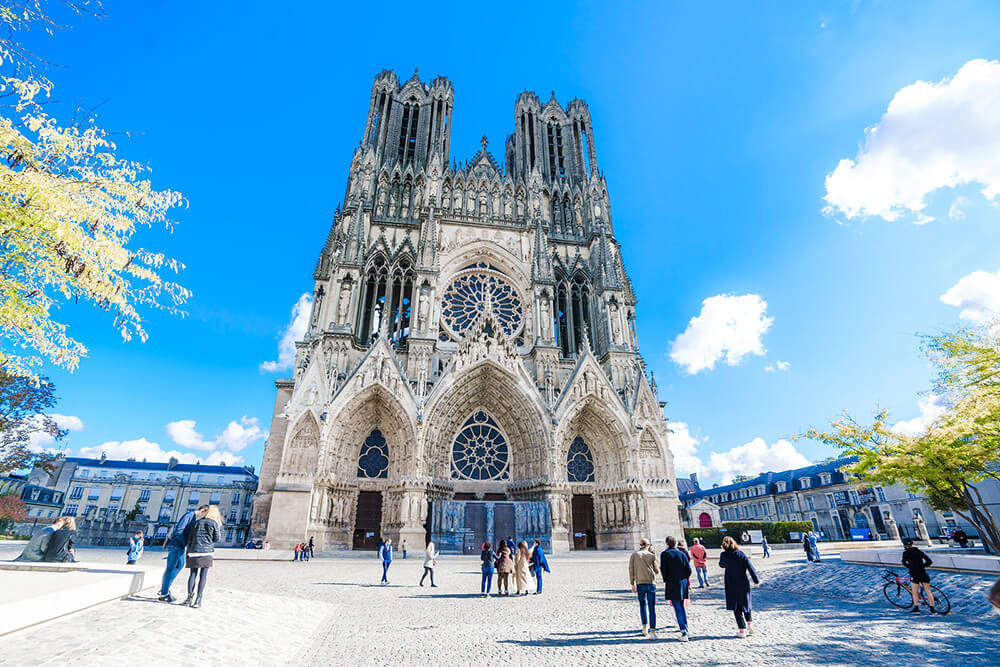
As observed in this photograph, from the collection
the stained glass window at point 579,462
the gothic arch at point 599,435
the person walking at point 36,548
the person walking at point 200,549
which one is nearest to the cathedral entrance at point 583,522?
the stained glass window at point 579,462

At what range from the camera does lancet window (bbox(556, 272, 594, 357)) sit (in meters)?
25.7

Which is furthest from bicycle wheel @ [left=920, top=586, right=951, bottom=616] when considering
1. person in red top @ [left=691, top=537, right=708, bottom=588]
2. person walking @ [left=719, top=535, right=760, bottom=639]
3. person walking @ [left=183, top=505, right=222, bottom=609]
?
person walking @ [left=183, top=505, right=222, bottom=609]

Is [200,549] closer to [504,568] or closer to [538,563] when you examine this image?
[504,568]

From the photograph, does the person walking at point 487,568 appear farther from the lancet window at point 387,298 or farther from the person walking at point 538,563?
the lancet window at point 387,298

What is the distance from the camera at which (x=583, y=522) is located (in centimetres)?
2183

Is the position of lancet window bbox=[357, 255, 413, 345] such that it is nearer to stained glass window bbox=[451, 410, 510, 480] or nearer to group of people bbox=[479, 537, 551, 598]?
stained glass window bbox=[451, 410, 510, 480]

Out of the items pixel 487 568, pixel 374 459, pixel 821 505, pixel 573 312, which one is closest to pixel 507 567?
pixel 487 568

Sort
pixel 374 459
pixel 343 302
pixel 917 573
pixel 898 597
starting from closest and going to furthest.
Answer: pixel 917 573 → pixel 898 597 → pixel 374 459 → pixel 343 302

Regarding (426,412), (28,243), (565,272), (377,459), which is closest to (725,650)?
(28,243)

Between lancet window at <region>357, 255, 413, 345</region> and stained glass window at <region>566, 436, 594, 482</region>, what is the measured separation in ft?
33.7

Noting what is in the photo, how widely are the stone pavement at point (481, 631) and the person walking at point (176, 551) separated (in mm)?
348

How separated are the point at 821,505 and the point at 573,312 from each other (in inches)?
1317

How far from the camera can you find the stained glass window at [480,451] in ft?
70.8

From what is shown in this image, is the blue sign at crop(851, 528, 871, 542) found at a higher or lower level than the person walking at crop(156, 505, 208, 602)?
lower
